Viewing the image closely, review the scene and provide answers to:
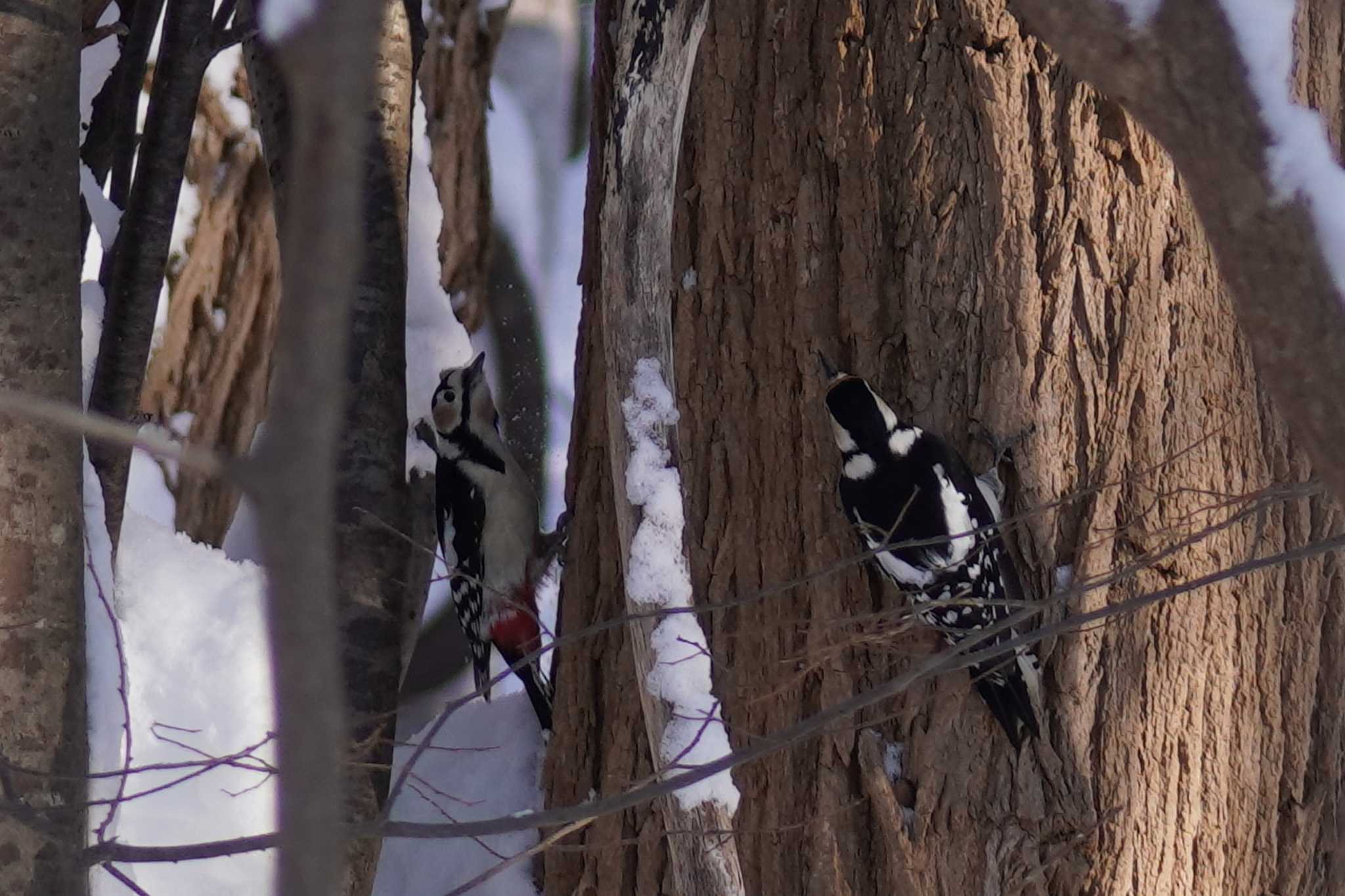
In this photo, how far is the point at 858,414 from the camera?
2.51 m

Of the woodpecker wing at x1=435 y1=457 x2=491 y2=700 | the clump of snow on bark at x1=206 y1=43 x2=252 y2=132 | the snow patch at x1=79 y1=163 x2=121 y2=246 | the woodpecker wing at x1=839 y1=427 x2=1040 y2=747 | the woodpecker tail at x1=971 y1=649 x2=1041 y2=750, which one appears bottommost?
the woodpecker tail at x1=971 y1=649 x2=1041 y2=750

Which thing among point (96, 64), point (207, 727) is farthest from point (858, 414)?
point (96, 64)

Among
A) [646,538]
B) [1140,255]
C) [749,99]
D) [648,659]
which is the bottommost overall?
[648,659]

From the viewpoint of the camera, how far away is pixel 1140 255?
2611mm

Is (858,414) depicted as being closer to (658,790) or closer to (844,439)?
(844,439)

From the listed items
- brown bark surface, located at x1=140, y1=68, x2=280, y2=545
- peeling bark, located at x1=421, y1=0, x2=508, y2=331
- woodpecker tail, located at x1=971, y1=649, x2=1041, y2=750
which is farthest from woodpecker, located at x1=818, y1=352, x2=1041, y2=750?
brown bark surface, located at x1=140, y1=68, x2=280, y2=545

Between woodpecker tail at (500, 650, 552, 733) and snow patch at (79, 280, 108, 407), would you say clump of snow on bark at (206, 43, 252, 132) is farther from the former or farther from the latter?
woodpecker tail at (500, 650, 552, 733)

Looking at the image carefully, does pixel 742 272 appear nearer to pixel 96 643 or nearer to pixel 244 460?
pixel 96 643

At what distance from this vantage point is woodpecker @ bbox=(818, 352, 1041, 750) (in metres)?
2.46

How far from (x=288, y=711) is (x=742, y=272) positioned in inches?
91.1

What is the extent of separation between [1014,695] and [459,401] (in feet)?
6.49

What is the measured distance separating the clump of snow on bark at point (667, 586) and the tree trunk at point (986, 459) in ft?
0.81

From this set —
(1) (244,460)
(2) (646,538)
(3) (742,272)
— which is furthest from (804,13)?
(1) (244,460)

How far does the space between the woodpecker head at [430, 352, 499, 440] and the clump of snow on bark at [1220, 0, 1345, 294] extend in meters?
2.90
